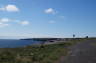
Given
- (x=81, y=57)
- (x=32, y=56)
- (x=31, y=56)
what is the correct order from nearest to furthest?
(x=32, y=56), (x=31, y=56), (x=81, y=57)

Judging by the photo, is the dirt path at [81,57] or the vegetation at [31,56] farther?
the dirt path at [81,57]

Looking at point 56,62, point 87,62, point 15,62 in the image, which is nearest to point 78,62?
point 87,62

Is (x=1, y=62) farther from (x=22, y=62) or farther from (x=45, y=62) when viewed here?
(x=45, y=62)

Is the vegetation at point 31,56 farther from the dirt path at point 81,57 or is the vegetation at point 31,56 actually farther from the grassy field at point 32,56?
the dirt path at point 81,57

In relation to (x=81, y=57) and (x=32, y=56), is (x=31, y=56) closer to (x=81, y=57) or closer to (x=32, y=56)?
(x=32, y=56)

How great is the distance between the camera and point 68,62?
54.5 ft

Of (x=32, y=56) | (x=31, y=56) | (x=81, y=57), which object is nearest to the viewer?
(x=32, y=56)

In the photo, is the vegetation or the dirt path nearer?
the vegetation

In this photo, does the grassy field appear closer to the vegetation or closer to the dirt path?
the vegetation

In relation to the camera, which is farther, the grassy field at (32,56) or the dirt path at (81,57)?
the dirt path at (81,57)

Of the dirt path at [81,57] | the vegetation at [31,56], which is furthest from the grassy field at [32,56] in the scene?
the dirt path at [81,57]

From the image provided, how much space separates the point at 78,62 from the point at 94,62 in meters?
1.53

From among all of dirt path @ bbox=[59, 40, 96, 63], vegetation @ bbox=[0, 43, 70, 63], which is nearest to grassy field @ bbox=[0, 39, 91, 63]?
vegetation @ bbox=[0, 43, 70, 63]

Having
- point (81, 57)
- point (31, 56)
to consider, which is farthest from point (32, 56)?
point (81, 57)
